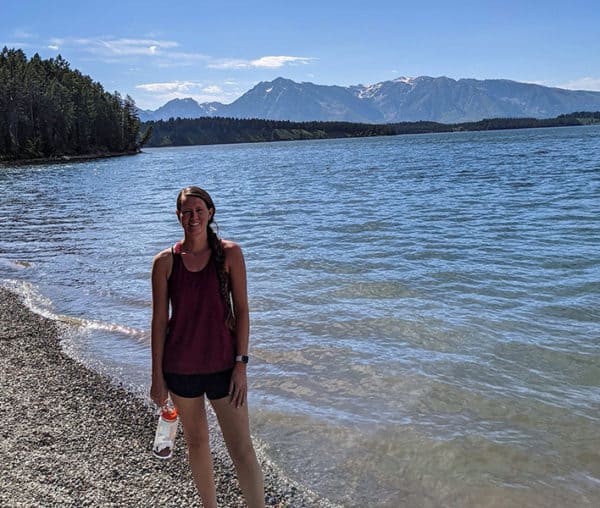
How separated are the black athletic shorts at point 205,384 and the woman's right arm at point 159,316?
0.15 meters

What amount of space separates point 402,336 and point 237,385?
22.8 feet

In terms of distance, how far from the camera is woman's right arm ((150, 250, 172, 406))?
4.04 m

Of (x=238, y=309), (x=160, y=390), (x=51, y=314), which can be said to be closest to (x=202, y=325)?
(x=238, y=309)

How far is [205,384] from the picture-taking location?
13.5ft

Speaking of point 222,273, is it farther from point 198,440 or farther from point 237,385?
point 198,440

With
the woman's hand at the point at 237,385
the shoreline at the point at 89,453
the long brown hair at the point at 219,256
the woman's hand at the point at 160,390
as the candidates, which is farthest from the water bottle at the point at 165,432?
the shoreline at the point at 89,453

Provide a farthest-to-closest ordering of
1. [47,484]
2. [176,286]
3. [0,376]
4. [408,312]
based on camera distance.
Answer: [408,312] < [0,376] < [47,484] < [176,286]

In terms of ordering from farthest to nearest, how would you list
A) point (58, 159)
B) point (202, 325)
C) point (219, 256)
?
point (58, 159) → point (202, 325) → point (219, 256)

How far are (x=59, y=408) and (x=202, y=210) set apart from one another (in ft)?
15.6

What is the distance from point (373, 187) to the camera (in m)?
41.9

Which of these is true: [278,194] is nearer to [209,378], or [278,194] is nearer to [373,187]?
[373,187]

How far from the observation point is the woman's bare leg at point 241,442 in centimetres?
415

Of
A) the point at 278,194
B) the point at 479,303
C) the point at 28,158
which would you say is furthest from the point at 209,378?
the point at 28,158

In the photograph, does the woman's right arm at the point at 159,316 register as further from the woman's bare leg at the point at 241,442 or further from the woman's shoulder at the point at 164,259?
the woman's bare leg at the point at 241,442
